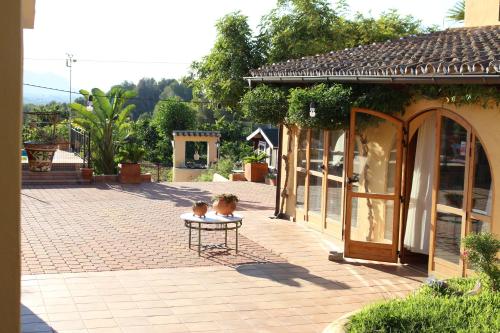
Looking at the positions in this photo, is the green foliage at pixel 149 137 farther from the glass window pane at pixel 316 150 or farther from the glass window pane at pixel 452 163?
the glass window pane at pixel 452 163

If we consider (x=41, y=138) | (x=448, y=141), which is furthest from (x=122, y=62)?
(x=448, y=141)

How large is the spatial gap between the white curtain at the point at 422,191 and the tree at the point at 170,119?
28.4 metres

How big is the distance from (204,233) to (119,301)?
4.57 meters

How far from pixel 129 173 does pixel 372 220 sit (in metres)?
10.1

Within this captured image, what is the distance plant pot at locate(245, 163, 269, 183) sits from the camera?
869 inches

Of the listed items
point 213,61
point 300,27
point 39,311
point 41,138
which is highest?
point 300,27

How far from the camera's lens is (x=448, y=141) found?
909cm

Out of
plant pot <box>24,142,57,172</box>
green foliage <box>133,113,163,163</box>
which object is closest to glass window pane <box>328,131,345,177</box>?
plant pot <box>24,142,57,172</box>

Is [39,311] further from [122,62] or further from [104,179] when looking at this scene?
[122,62]

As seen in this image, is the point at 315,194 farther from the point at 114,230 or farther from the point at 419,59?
the point at 419,59

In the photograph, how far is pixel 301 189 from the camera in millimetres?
13711

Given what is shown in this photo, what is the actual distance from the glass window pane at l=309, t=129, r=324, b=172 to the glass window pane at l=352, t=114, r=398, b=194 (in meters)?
1.53

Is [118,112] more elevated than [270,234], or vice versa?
[118,112]
